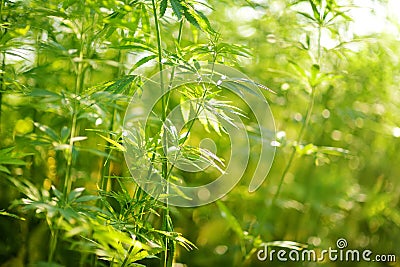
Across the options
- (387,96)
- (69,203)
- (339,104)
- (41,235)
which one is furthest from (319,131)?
(69,203)

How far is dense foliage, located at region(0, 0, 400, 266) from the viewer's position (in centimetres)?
135

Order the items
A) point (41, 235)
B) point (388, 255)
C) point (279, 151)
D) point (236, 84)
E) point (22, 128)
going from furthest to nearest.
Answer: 1. point (388, 255)
2. point (279, 151)
3. point (22, 128)
4. point (41, 235)
5. point (236, 84)

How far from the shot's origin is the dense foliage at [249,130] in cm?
135

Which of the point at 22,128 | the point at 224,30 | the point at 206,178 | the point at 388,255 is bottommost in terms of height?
the point at 388,255

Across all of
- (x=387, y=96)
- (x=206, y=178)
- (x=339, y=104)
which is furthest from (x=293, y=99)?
(x=206, y=178)

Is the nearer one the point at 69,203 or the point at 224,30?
the point at 69,203

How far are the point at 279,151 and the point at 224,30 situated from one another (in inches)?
18.1

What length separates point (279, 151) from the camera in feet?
6.62

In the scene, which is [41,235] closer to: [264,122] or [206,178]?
[206,178]

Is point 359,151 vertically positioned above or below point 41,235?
above

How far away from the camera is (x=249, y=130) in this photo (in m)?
1.67

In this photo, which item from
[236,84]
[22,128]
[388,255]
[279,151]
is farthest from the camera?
[388,255]

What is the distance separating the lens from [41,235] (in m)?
1.66

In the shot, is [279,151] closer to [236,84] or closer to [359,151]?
[359,151]
